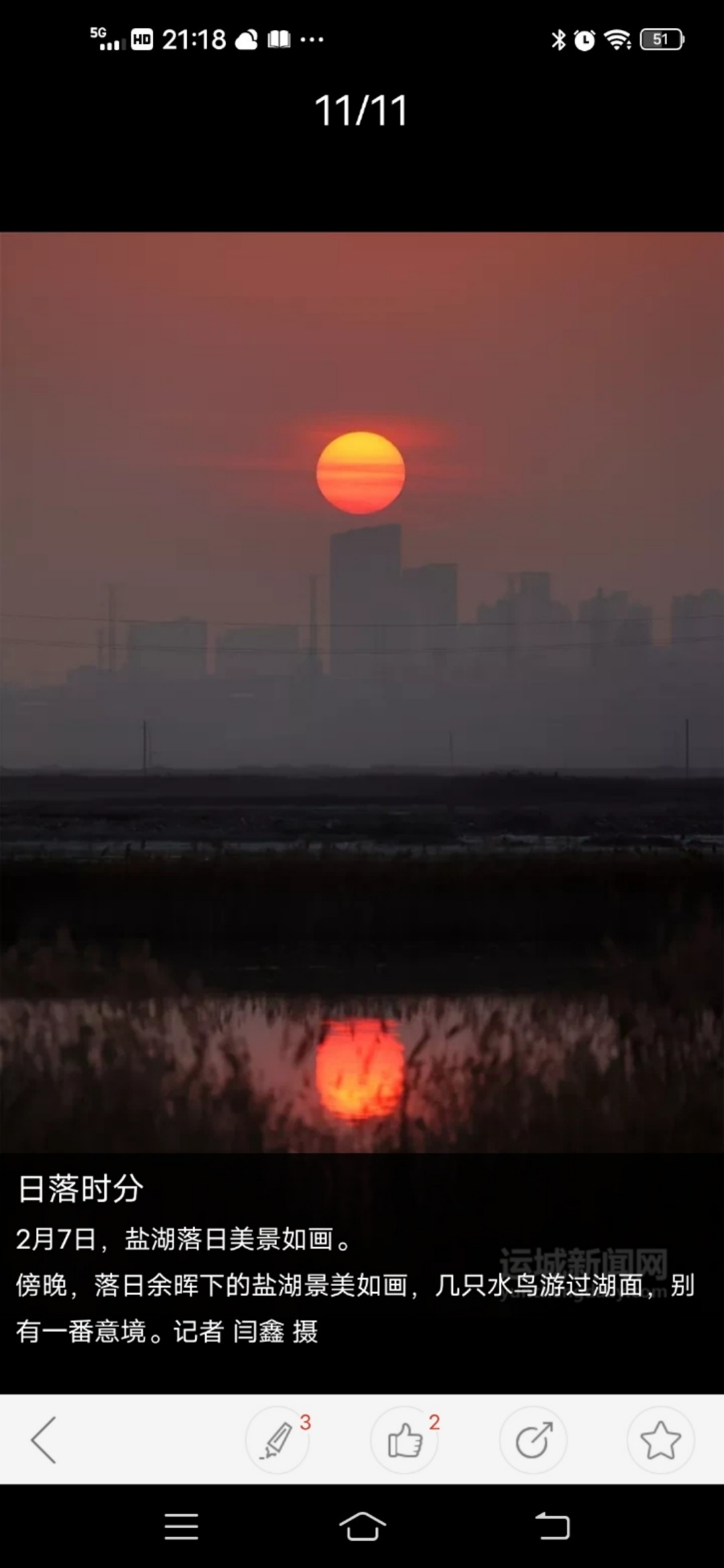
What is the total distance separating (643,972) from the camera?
585 inches

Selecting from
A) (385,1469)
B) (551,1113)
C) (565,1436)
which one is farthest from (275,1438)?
(551,1113)

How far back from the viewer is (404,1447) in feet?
13.9

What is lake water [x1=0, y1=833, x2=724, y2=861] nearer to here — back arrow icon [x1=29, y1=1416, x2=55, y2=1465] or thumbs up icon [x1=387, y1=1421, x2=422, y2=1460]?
back arrow icon [x1=29, y1=1416, x2=55, y2=1465]
